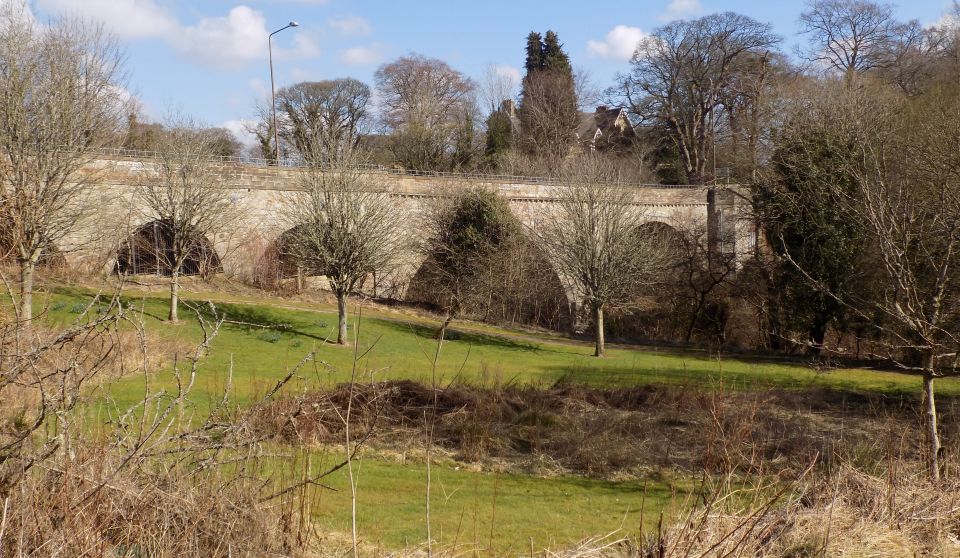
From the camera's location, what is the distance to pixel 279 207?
2847 cm

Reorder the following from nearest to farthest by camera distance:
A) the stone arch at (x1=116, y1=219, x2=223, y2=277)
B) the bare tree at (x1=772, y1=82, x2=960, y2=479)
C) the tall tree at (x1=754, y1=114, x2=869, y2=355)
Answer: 1. the bare tree at (x1=772, y1=82, x2=960, y2=479)
2. the tall tree at (x1=754, y1=114, x2=869, y2=355)
3. the stone arch at (x1=116, y1=219, x2=223, y2=277)

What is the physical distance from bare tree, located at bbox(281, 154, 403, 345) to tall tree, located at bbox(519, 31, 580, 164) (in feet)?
84.5

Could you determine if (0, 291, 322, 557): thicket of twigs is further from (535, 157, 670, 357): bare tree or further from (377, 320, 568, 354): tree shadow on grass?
(535, 157, 670, 357): bare tree

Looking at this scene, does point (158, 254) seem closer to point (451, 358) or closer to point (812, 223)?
point (451, 358)

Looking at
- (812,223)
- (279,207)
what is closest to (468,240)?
(279,207)

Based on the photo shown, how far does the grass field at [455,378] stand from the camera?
21.5ft

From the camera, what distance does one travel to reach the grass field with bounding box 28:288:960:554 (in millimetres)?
6547

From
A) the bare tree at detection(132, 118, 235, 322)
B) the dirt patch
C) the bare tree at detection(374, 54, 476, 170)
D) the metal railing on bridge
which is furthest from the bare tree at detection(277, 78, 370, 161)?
the dirt patch

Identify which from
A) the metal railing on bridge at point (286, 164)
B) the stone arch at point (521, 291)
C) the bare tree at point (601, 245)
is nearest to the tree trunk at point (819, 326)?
the bare tree at point (601, 245)

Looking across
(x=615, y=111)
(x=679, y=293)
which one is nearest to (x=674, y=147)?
(x=615, y=111)

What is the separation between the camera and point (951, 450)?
7.66 m

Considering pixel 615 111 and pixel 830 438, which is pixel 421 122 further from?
pixel 830 438

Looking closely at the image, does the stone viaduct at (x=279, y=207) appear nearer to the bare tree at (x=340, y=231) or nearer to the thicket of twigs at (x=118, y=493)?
the bare tree at (x=340, y=231)

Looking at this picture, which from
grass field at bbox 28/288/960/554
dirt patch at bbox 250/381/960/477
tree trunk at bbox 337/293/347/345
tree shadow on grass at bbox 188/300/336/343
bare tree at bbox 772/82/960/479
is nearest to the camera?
grass field at bbox 28/288/960/554
